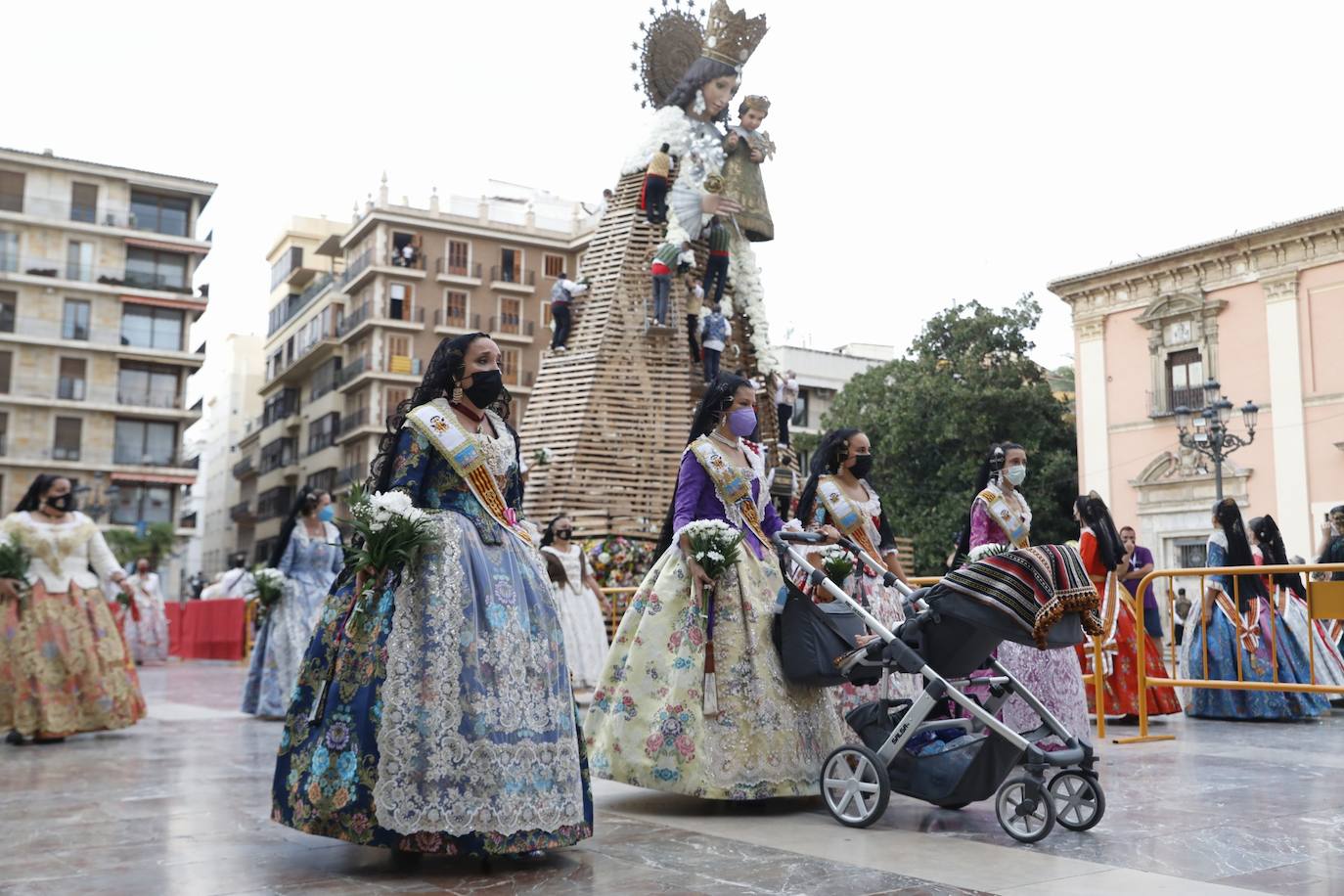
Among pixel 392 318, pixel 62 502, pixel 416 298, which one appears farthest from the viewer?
pixel 416 298

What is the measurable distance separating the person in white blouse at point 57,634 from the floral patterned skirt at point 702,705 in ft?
15.8

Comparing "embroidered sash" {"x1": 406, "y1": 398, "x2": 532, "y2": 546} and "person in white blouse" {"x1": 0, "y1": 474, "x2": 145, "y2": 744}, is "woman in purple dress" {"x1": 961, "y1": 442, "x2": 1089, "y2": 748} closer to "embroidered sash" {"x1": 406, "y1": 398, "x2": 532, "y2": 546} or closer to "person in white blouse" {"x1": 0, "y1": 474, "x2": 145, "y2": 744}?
"embroidered sash" {"x1": 406, "y1": 398, "x2": 532, "y2": 546}

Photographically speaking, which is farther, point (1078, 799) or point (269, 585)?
point (269, 585)

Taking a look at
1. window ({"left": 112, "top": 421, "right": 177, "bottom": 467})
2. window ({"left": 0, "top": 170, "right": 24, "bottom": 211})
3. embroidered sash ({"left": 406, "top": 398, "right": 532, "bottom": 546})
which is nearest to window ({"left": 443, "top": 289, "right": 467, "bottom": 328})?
window ({"left": 112, "top": 421, "right": 177, "bottom": 467})

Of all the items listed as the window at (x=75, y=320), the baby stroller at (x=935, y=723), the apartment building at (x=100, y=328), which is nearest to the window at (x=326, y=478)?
the apartment building at (x=100, y=328)

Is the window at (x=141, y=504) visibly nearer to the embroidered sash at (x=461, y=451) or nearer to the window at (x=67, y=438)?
the window at (x=67, y=438)

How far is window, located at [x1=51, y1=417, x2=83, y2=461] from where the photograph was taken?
49.9 meters

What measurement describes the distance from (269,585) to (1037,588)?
26.1 feet

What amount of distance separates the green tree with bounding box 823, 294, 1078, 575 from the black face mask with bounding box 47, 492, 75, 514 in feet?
88.9

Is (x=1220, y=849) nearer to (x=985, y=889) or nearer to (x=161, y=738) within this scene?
(x=985, y=889)

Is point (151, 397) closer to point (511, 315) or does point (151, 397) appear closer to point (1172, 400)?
point (511, 315)

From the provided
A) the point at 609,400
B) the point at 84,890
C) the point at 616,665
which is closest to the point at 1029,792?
the point at 616,665

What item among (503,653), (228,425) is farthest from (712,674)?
(228,425)

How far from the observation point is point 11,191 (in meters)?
50.5
